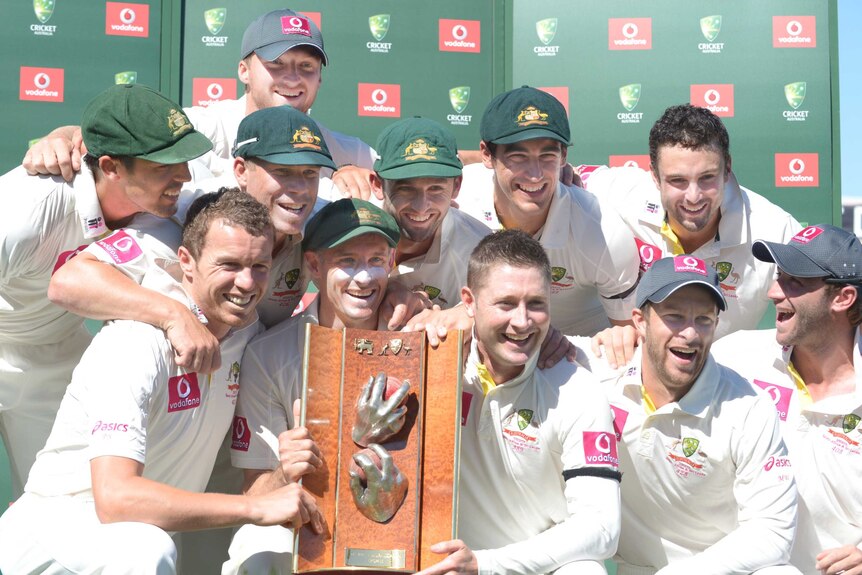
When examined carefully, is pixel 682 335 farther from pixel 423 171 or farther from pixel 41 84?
pixel 41 84

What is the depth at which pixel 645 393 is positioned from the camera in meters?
3.54

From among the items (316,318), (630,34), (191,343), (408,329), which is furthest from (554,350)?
(630,34)

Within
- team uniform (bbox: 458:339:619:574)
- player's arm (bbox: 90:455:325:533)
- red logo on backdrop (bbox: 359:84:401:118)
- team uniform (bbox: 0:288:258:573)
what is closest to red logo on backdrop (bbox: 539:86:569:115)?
red logo on backdrop (bbox: 359:84:401:118)

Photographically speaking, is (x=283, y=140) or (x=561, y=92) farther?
(x=561, y=92)

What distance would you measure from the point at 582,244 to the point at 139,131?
5.87 ft

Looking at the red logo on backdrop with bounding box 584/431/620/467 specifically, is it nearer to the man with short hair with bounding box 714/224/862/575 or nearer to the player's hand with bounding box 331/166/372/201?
the man with short hair with bounding box 714/224/862/575

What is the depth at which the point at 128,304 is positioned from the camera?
3287 mm

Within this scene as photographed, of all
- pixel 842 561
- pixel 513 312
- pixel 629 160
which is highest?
pixel 629 160

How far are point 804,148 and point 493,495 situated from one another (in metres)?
3.80

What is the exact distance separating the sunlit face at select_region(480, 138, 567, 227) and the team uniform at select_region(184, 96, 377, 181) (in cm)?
93

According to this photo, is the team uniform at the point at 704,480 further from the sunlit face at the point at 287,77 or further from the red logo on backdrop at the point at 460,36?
the red logo on backdrop at the point at 460,36

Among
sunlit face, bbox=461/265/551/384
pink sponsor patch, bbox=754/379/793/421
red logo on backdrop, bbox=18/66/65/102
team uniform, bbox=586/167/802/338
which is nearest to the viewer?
sunlit face, bbox=461/265/551/384

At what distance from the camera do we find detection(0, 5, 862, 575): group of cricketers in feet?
10.4

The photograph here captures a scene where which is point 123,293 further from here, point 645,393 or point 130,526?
point 645,393
